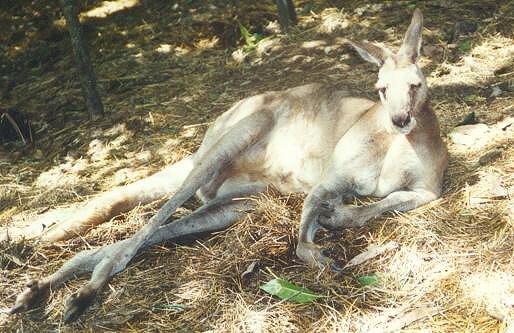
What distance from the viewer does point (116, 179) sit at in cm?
→ 468

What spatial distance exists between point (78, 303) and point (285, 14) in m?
4.20

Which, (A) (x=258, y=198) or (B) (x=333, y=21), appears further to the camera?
(B) (x=333, y=21)

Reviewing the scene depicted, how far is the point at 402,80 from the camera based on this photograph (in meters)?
3.46

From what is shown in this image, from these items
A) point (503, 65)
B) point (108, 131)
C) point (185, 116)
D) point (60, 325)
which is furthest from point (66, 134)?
point (503, 65)

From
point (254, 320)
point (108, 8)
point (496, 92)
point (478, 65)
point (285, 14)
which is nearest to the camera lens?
point (254, 320)

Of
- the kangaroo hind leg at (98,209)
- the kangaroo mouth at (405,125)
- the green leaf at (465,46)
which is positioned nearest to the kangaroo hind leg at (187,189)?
the kangaroo hind leg at (98,209)

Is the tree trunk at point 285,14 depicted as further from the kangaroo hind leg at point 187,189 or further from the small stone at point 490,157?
the small stone at point 490,157

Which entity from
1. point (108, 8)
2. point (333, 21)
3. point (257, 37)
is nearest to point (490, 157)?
point (333, 21)

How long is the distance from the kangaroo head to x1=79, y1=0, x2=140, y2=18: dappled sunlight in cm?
496

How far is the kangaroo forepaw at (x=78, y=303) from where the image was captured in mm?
3104

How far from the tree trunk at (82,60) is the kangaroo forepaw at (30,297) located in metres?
2.54

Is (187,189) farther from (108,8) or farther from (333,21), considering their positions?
(108,8)

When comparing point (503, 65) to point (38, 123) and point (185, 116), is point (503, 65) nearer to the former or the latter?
point (185, 116)

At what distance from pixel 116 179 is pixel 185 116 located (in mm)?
1043
